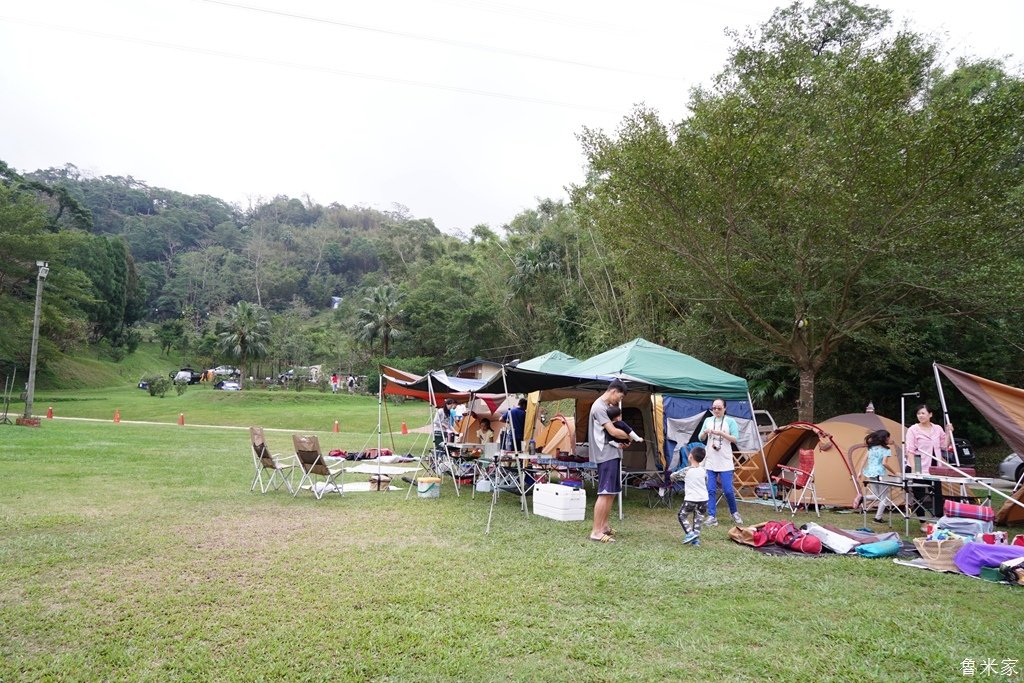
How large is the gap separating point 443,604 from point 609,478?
2.38m

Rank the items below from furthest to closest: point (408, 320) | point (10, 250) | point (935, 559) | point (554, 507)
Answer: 1. point (408, 320)
2. point (10, 250)
3. point (554, 507)
4. point (935, 559)

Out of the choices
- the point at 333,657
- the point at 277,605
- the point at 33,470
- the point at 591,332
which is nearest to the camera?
the point at 333,657

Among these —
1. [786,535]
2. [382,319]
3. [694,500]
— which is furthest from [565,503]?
[382,319]

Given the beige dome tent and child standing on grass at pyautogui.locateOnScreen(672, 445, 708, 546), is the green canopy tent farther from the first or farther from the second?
child standing on grass at pyautogui.locateOnScreen(672, 445, 708, 546)

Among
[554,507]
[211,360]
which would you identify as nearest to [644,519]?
[554,507]

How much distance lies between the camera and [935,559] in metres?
4.96

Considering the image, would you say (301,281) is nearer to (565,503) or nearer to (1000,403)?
(565,503)

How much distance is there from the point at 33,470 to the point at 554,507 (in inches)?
301

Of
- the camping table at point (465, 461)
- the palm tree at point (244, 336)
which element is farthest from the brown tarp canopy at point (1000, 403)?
the palm tree at point (244, 336)

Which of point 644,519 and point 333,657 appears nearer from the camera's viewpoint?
point 333,657

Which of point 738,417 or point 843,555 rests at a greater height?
point 738,417

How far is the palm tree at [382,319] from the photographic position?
41688mm

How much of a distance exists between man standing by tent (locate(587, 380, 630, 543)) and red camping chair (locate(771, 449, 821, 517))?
312 centimetres

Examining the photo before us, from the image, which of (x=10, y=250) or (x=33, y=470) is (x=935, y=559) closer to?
(x=33, y=470)
